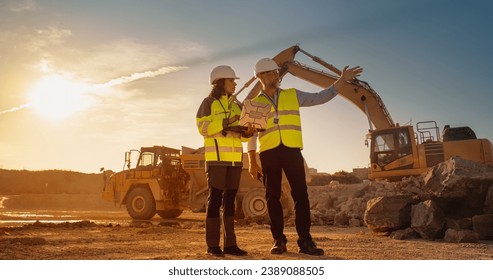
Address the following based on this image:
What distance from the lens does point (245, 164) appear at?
11.3 m

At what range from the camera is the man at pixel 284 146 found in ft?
13.4

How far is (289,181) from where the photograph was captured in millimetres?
4145

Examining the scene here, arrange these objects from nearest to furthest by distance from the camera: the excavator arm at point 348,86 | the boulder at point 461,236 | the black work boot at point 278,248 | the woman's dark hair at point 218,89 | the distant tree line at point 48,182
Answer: the black work boot at point 278,248 < the woman's dark hair at point 218,89 < the boulder at point 461,236 < the excavator arm at point 348,86 < the distant tree line at point 48,182

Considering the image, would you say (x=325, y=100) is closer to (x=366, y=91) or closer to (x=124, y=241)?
(x=124, y=241)

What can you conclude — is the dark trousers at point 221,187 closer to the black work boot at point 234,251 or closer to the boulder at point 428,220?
the black work boot at point 234,251

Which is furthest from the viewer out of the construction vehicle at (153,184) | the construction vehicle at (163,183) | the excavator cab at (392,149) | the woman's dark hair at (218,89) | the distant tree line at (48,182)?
the distant tree line at (48,182)

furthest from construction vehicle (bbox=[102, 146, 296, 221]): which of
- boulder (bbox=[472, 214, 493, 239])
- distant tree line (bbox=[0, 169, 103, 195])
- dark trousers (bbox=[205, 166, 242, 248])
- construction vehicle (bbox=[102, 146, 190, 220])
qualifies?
distant tree line (bbox=[0, 169, 103, 195])

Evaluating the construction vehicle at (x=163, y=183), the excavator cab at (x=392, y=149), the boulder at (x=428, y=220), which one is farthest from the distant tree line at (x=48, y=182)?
the boulder at (x=428, y=220)

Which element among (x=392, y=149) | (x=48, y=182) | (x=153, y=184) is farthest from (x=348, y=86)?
(x=48, y=182)

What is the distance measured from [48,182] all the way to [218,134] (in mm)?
39622

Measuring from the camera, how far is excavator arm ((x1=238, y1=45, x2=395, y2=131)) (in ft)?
51.6

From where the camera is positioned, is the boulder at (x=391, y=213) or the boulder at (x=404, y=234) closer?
the boulder at (x=404, y=234)

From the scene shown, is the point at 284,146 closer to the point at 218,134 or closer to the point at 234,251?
the point at 218,134
